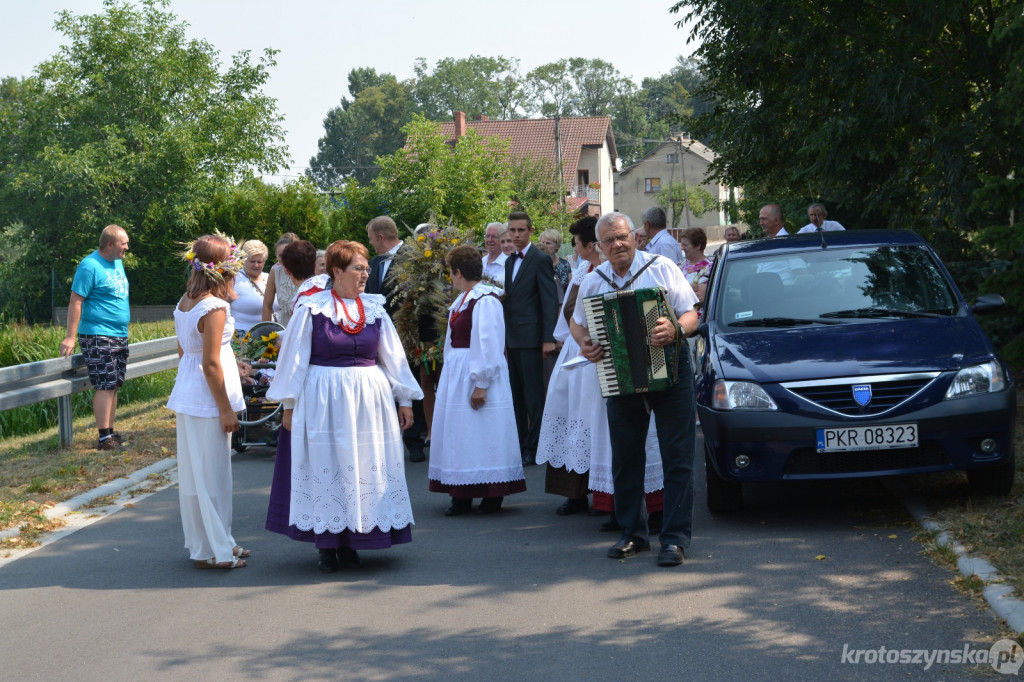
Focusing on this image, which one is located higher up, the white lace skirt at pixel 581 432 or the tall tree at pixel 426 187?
the tall tree at pixel 426 187

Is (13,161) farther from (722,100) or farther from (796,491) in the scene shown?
(796,491)

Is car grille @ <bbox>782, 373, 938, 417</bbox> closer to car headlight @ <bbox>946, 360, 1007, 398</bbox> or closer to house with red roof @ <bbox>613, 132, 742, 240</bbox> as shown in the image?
car headlight @ <bbox>946, 360, 1007, 398</bbox>

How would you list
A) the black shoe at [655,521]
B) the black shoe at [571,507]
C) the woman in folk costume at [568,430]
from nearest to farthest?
the black shoe at [655,521] → the woman in folk costume at [568,430] → the black shoe at [571,507]

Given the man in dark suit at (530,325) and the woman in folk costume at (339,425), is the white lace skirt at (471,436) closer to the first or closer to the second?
the woman in folk costume at (339,425)

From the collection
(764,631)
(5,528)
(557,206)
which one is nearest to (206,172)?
(557,206)

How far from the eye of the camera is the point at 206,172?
180 ft

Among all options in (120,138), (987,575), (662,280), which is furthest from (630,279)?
(120,138)

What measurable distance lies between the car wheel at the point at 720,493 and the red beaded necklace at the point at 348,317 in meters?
2.48

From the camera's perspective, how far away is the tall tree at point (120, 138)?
52.6m

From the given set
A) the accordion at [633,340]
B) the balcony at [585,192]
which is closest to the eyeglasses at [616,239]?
the accordion at [633,340]

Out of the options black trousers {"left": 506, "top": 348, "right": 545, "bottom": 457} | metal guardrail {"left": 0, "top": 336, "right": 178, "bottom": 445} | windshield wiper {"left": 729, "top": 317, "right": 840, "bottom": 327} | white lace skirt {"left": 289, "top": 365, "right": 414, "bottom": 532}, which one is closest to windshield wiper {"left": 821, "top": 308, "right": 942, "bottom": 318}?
windshield wiper {"left": 729, "top": 317, "right": 840, "bottom": 327}

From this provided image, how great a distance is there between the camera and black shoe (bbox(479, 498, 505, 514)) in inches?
341

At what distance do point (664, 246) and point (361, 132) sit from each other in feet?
423

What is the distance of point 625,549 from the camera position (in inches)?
278
